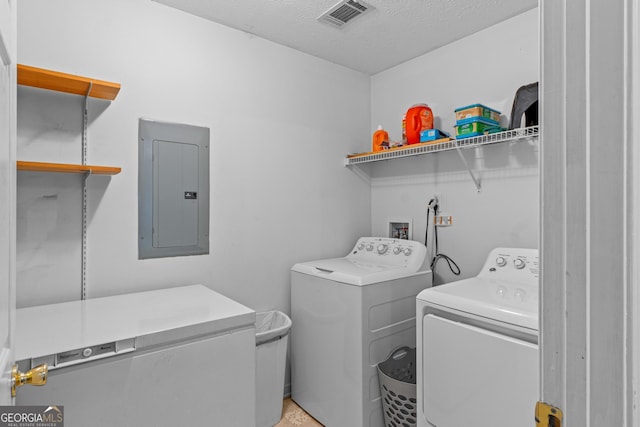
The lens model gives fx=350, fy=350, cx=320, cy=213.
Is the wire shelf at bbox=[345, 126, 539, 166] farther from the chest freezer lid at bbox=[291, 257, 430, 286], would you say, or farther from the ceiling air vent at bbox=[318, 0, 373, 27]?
the ceiling air vent at bbox=[318, 0, 373, 27]

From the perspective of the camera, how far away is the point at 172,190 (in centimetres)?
199

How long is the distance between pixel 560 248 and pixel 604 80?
9.3 inches

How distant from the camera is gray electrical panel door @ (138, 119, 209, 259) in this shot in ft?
6.24

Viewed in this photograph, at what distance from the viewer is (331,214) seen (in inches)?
107

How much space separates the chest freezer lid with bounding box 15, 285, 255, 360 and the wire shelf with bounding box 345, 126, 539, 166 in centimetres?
144

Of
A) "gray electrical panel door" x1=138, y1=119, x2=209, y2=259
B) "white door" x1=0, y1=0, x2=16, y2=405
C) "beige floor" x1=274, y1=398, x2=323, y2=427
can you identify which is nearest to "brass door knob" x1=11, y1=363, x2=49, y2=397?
"white door" x1=0, y1=0, x2=16, y2=405

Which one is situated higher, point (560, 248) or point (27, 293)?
point (560, 248)

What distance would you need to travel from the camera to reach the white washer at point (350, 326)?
1.94 m

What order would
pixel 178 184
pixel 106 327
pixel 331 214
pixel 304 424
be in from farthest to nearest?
pixel 331 214
pixel 304 424
pixel 178 184
pixel 106 327

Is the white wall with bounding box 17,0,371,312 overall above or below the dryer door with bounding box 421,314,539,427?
above

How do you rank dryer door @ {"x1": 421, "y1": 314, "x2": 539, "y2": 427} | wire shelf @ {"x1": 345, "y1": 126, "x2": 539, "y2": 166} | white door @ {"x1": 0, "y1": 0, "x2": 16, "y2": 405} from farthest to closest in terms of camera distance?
wire shelf @ {"x1": 345, "y1": 126, "x2": 539, "y2": 166} < dryer door @ {"x1": 421, "y1": 314, "x2": 539, "y2": 427} < white door @ {"x1": 0, "y1": 0, "x2": 16, "y2": 405}
